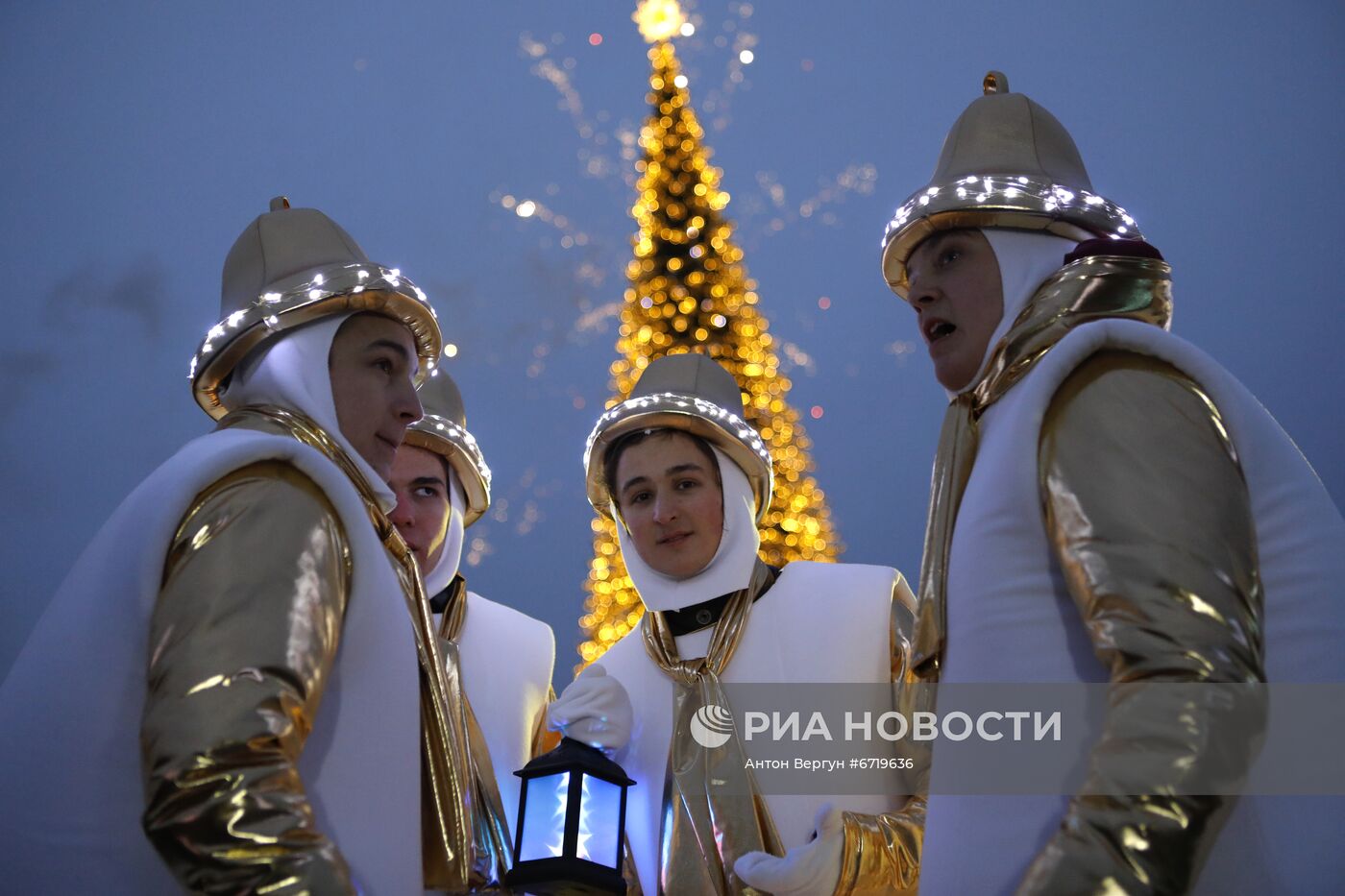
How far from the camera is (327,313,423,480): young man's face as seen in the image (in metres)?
3.26

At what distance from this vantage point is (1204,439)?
2.10 meters

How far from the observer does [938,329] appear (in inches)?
119

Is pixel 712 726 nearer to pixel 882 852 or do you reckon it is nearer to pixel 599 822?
pixel 599 822

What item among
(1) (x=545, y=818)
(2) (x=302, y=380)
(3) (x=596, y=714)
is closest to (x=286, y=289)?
(2) (x=302, y=380)

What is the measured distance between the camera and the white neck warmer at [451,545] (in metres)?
5.09

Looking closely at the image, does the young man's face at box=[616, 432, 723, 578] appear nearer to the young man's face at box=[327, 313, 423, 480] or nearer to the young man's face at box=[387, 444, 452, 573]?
the young man's face at box=[387, 444, 452, 573]

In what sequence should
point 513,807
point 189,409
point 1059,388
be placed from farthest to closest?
point 189,409
point 513,807
point 1059,388

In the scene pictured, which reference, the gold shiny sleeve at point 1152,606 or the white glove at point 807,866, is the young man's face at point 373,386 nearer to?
the white glove at point 807,866

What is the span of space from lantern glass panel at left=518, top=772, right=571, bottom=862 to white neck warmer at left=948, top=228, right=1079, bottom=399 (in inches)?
63.6

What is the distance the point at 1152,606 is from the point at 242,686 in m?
1.56

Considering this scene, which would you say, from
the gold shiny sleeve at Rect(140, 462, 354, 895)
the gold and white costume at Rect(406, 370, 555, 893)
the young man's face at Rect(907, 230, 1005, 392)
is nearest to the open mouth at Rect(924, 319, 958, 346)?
the young man's face at Rect(907, 230, 1005, 392)

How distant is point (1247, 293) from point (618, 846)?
12.6 metres

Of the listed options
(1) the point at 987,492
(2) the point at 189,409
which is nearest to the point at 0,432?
(2) the point at 189,409

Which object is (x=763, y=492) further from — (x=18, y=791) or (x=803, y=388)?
(x=803, y=388)
